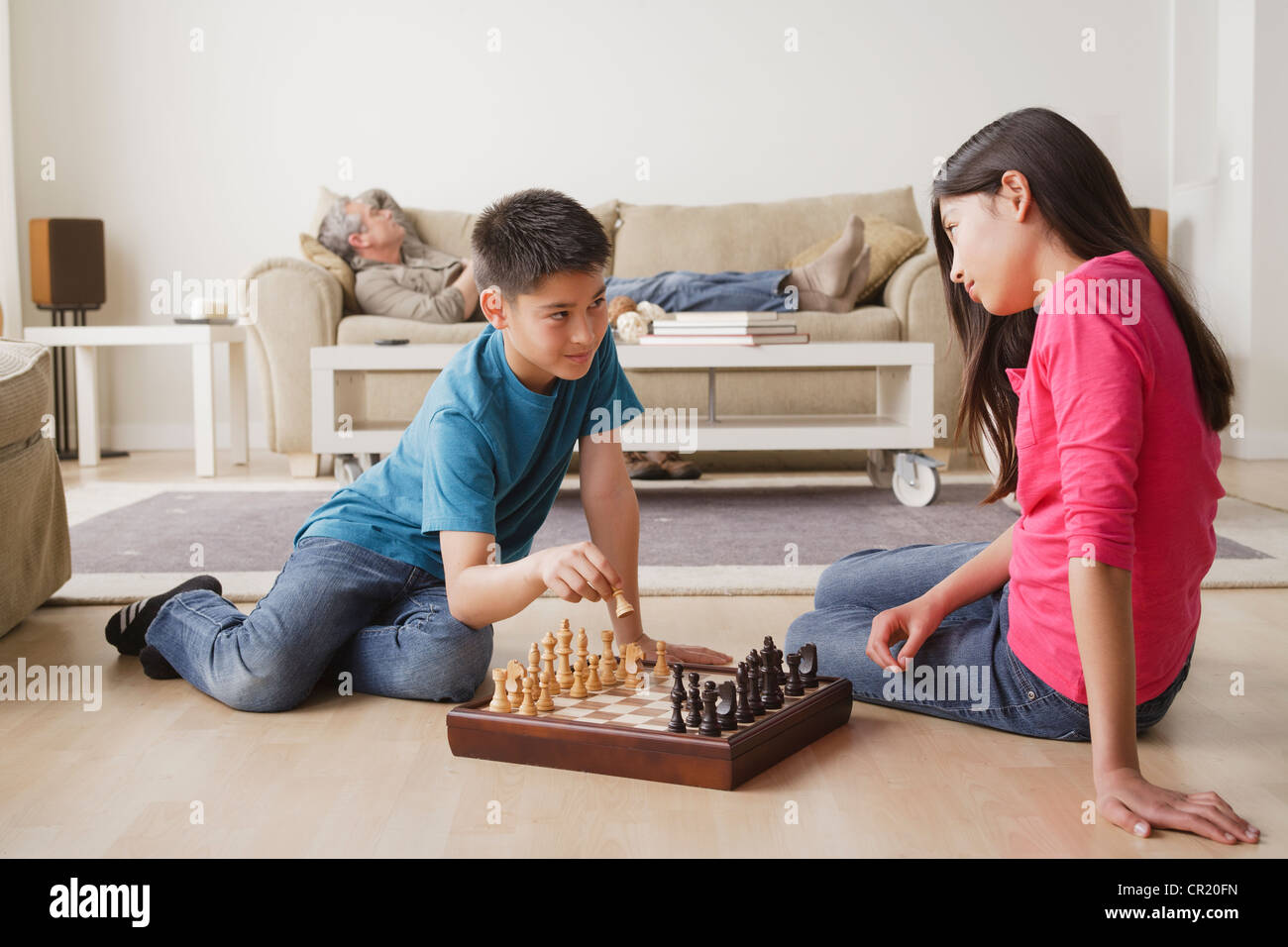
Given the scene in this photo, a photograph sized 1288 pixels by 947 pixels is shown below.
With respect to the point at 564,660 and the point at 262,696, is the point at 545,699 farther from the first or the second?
the point at 262,696

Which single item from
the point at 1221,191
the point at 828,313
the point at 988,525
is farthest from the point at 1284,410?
the point at 988,525

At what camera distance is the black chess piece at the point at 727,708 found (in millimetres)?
1288

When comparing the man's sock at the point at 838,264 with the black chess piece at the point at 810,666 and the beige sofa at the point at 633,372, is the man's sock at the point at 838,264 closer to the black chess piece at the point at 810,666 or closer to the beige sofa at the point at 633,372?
the beige sofa at the point at 633,372

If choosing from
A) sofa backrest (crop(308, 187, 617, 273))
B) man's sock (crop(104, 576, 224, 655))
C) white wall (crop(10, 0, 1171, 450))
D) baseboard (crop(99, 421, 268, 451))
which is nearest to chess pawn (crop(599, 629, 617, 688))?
man's sock (crop(104, 576, 224, 655))

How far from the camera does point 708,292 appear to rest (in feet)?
13.7

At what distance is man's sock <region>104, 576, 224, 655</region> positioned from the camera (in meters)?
1.82

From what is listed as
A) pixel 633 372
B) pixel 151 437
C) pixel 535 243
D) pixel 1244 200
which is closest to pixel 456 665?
pixel 535 243

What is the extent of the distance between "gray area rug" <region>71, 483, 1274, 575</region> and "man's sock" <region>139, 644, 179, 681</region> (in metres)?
0.70

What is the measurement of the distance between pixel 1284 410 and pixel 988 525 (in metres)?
2.11

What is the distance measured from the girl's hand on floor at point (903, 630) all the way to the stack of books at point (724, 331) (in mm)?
1931

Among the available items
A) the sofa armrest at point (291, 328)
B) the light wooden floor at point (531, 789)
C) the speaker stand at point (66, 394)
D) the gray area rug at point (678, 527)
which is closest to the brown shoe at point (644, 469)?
the gray area rug at point (678, 527)

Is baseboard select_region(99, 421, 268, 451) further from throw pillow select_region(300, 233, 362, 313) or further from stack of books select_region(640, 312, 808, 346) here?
stack of books select_region(640, 312, 808, 346)

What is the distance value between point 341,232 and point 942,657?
337 centimetres
